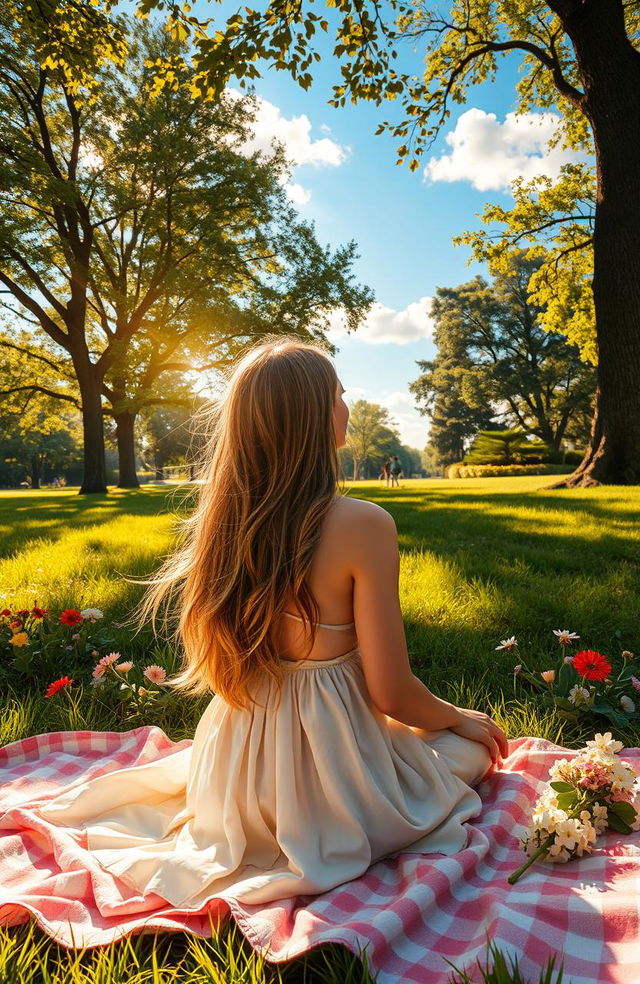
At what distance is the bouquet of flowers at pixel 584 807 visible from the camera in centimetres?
163

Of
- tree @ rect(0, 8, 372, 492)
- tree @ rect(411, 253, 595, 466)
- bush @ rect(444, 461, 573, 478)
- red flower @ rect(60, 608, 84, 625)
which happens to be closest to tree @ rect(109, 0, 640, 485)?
red flower @ rect(60, 608, 84, 625)

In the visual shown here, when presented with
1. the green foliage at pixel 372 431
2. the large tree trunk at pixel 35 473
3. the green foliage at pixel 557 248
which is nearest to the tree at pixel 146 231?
the green foliage at pixel 557 248

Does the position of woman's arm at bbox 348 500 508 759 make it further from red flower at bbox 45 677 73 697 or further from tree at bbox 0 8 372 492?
tree at bbox 0 8 372 492

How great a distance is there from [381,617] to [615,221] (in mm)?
9702

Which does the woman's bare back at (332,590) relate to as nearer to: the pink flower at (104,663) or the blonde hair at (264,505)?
the blonde hair at (264,505)

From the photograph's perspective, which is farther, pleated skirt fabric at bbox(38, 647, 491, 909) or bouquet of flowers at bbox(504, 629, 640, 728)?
bouquet of flowers at bbox(504, 629, 640, 728)

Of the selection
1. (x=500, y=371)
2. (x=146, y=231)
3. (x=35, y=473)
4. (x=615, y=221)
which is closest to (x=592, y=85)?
(x=615, y=221)

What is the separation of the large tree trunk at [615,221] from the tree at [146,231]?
42.5ft

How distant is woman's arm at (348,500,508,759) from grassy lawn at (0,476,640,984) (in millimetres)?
666

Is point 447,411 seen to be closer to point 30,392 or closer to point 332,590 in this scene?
point 30,392

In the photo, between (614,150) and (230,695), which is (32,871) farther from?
(614,150)

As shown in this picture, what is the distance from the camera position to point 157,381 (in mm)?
25734

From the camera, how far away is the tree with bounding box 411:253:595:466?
4172 cm

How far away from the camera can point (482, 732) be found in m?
2.04
